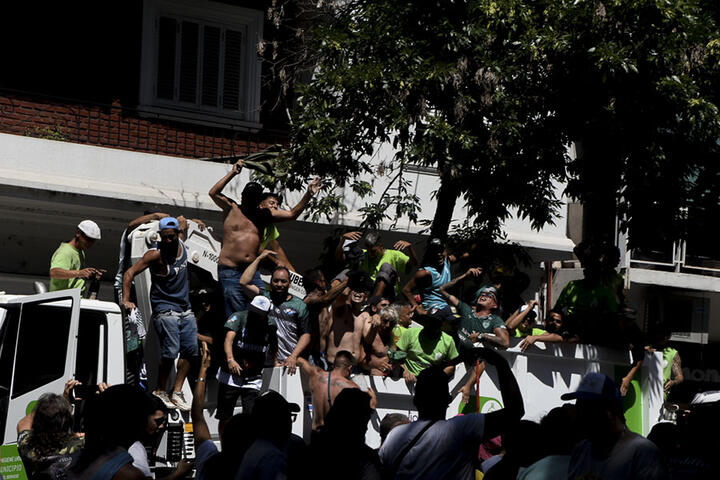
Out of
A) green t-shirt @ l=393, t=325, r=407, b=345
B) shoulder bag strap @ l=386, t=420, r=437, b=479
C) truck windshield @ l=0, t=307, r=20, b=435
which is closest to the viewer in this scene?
shoulder bag strap @ l=386, t=420, r=437, b=479

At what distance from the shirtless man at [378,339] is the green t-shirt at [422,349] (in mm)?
184

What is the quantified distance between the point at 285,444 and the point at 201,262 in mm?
6924

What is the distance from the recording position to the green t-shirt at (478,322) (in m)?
11.7

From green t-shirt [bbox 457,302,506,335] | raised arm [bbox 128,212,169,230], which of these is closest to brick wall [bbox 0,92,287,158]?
raised arm [bbox 128,212,169,230]

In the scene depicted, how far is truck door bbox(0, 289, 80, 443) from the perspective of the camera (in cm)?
957

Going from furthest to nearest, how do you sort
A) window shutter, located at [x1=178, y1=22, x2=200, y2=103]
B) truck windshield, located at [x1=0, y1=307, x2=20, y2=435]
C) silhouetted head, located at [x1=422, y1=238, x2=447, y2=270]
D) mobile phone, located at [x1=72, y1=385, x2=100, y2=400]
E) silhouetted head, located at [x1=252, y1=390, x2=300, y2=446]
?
window shutter, located at [x1=178, y1=22, x2=200, y2=103], silhouetted head, located at [x1=422, y1=238, x2=447, y2=270], truck windshield, located at [x1=0, y1=307, x2=20, y2=435], mobile phone, located at [x1=72, y1=385, x2=100, y2=400], silhouetted head, located at [x1=252, y1=390, x2=300, y2=446]

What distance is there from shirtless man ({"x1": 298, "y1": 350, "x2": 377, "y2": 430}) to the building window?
8.20 metres

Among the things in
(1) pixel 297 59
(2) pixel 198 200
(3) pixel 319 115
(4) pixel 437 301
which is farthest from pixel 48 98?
(4) pixel 437 301

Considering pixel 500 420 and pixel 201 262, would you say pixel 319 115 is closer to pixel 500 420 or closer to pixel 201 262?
pixel 201 262

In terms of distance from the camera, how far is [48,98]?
16.5 m

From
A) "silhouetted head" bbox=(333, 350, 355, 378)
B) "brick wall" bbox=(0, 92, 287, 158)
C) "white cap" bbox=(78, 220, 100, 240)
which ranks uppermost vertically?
"brick wall" bbox=(0, 92, 287, 158)

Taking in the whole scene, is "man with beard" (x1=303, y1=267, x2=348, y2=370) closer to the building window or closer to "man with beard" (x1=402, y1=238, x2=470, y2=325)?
"man with beard" (x1=402, y1=238, x2=470, y2=325)

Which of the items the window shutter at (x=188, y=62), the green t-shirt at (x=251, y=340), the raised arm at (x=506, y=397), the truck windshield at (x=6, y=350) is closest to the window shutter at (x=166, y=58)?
the window shutter at (x=188, y=62)

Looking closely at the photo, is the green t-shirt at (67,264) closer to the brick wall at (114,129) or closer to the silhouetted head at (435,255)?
the silhouetted head at (435,255)
